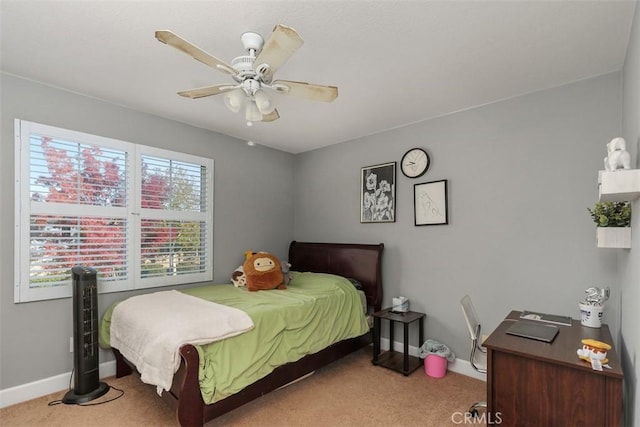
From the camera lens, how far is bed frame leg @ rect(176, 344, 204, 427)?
1878mm

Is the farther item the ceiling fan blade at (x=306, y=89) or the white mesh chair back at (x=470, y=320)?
the white mesh chair back at (x=470, y=320)

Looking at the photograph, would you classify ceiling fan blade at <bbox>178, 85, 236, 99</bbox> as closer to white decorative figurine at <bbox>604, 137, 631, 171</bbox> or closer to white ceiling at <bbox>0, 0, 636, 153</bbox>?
white ceiling at <bbox>0, 0, 636, 153</bbox>

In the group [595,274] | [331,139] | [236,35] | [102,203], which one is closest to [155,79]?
[236,35]

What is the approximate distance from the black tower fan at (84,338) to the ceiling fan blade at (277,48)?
2.18 meters

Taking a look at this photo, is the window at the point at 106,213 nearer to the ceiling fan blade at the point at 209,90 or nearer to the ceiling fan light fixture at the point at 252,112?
the ceiling fan blade at the point at 209,90

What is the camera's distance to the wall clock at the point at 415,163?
10.9 feet

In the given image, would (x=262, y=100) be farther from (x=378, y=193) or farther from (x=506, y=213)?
(x=506, y=213)

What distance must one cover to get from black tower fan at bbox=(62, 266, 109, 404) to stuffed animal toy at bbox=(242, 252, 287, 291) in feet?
4.37

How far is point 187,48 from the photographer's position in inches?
59.2

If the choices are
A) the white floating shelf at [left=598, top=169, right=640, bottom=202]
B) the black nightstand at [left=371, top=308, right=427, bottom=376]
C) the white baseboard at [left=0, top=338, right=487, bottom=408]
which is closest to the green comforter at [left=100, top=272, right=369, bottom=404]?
the black nightstand at [left=371, top=308, right=427, bottom=376]

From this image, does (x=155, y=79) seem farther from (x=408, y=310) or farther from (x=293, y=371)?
(x=408, y=310)

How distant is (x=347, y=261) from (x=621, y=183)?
2692 millimetres

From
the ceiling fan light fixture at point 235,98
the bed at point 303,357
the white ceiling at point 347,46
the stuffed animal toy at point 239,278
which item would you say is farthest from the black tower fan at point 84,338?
the ceiling fan light fixture at point 235,98

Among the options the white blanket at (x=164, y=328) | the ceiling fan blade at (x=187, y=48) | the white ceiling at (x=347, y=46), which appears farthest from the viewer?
the white blanket at (x=164, y=328)
